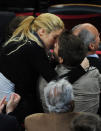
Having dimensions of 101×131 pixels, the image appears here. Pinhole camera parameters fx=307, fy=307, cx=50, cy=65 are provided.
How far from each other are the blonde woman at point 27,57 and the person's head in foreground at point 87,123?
594 millimetres

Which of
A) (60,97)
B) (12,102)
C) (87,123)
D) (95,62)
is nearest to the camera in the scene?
(87,123)

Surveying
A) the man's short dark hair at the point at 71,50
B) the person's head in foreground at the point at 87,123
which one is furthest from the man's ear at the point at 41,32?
the person's head in foreground at the point at 87,123

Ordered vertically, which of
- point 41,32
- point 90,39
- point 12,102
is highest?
point 41,32

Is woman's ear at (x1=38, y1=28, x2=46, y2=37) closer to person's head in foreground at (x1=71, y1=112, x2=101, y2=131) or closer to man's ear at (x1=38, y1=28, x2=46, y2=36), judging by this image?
man's ear at (x1=38, y1=28, x2=46, y2=36)

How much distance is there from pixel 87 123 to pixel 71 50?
599mm

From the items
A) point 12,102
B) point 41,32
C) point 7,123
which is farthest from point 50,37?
point 7,123

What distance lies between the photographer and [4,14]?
375 cm

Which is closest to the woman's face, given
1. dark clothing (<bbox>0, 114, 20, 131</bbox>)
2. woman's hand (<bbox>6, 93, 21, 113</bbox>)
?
woman's hand (<bbox>6, 93, 21, 113</bbox>)

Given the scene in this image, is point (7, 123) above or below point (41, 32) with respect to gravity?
below

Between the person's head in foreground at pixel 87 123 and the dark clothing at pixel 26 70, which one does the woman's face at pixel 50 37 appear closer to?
the dark clothing at pixel 26 70

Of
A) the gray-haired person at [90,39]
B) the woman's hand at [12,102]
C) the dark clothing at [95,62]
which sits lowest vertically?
the woman's hand at [12,102]

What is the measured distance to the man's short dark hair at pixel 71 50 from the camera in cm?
180

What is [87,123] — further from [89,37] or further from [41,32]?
[89,37]

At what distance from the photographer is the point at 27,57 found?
1902 millimetres
